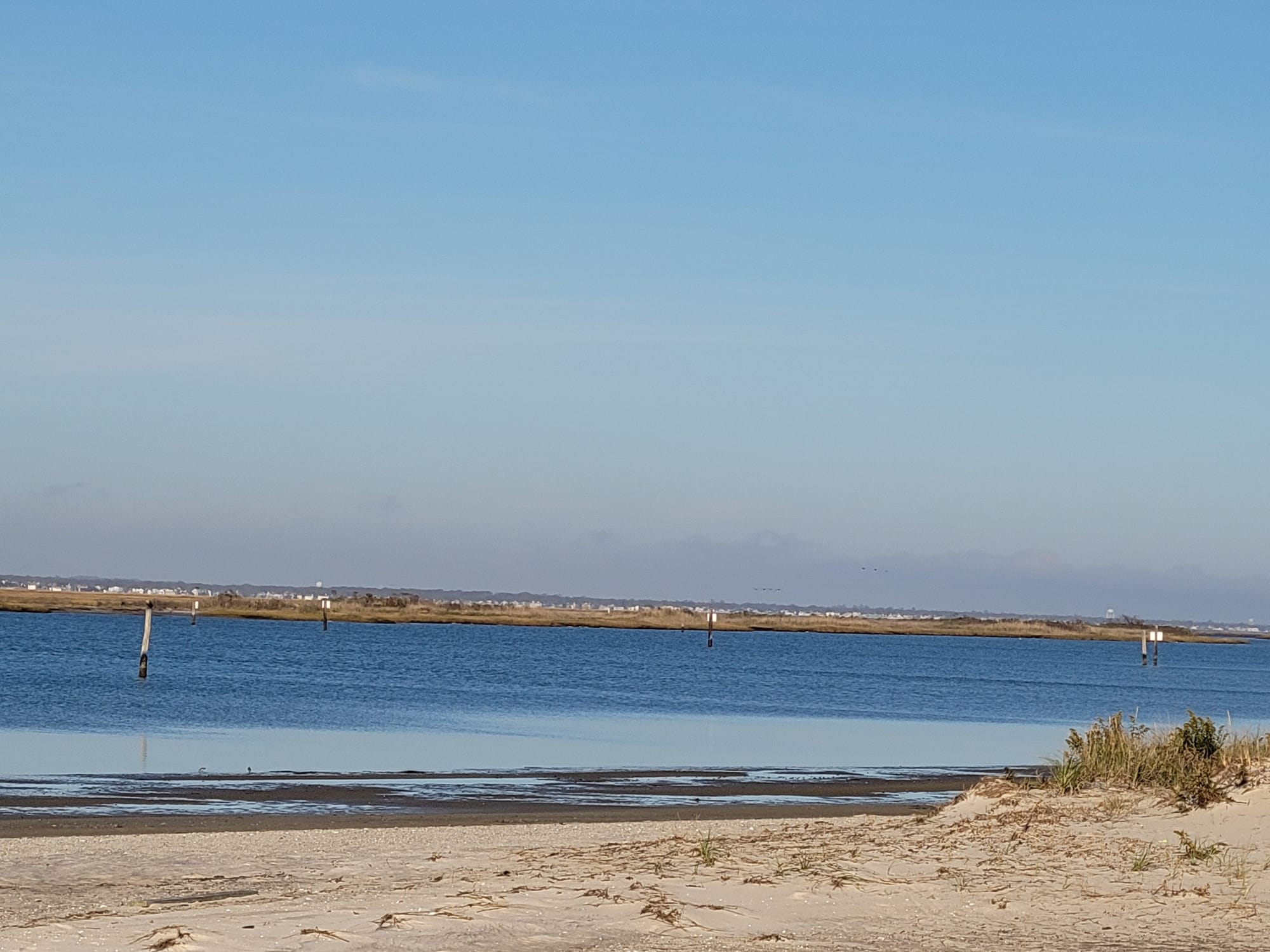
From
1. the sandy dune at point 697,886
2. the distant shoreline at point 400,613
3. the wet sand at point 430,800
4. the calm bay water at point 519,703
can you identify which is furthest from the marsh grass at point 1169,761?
the distant shoreline at point 400,613

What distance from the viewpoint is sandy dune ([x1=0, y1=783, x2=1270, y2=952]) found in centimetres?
1166

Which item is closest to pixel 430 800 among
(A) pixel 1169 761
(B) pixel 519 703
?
(A) pixel 1169 761

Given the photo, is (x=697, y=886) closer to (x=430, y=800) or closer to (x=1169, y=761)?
(x=1169, y=761)

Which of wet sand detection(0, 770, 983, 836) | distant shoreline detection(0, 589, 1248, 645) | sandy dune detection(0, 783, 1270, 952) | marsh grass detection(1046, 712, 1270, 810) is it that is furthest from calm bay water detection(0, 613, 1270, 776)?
distant shoreline detection(0, 589, 1248, 645)

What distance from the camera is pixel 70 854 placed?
17016mm

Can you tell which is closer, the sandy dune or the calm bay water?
the sandy dune

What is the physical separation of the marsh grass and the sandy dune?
1.61 feet

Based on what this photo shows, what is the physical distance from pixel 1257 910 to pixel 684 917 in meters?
4.85

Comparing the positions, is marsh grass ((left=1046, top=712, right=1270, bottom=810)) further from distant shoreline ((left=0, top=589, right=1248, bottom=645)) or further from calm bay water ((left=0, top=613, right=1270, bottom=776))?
distant shoreline ((left=0, top=589, right=1248, bottom=645))

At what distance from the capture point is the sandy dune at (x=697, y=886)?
11.7m

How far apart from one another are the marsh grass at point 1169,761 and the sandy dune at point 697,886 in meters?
0.49

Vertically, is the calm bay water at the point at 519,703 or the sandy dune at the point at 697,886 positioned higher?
the sandy dune at the point at 697,886

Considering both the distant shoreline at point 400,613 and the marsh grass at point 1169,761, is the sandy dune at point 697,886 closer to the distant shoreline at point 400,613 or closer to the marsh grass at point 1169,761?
the marsh grass at point 1169,761

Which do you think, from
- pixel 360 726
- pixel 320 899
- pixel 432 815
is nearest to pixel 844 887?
pixel 320 899
